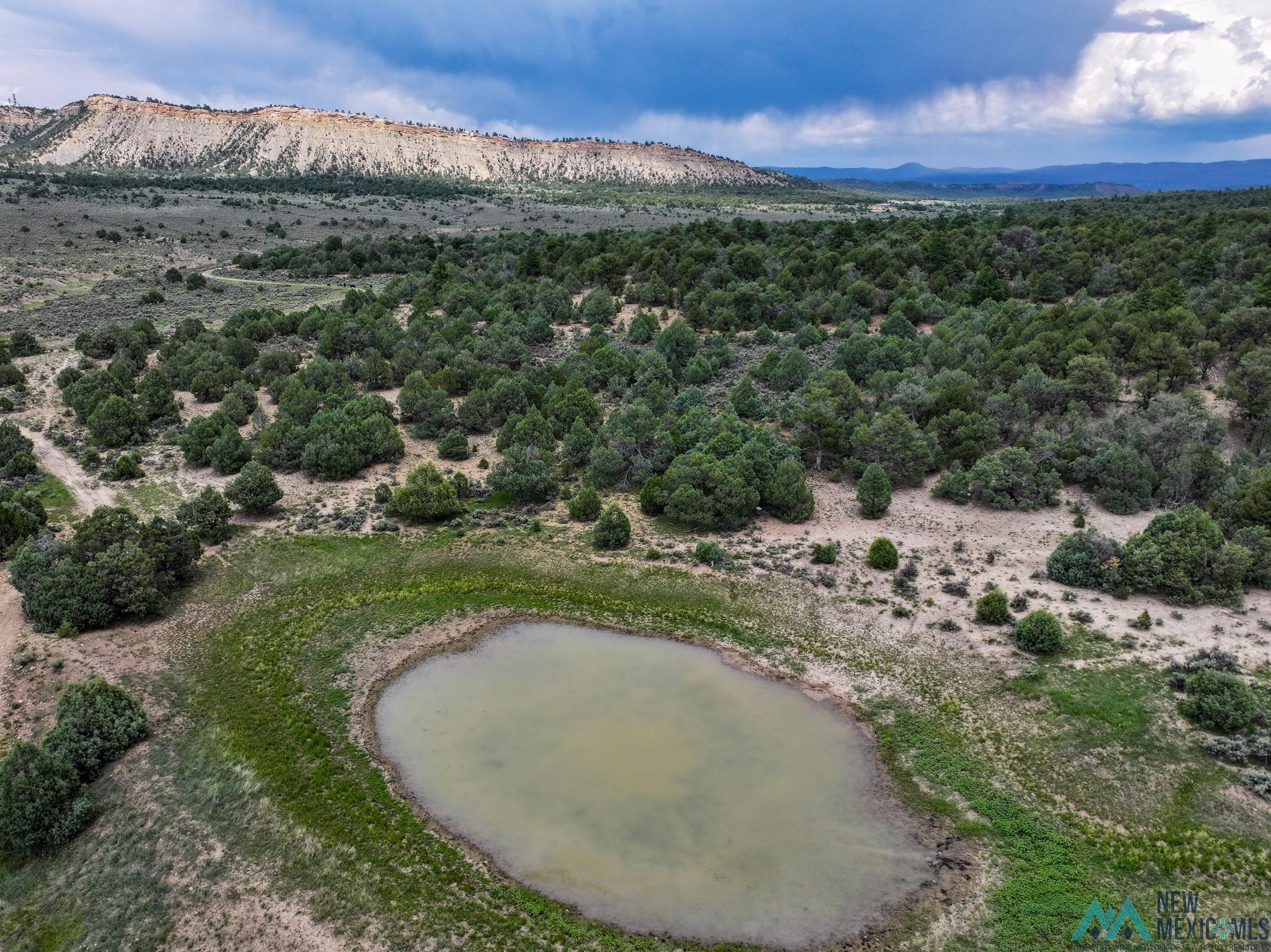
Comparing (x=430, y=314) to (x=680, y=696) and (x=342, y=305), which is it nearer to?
(x=342, y=305)

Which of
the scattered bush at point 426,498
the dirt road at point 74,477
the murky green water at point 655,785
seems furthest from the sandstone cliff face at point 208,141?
the murky green water at point 655,785

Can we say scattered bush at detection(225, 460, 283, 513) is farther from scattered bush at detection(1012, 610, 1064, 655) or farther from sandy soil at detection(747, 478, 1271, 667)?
scattered bush at detection(1012, 610, 1064, 655)

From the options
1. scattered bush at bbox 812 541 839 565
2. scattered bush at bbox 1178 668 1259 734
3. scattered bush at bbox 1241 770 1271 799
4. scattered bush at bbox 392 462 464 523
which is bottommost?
scattered bush at bbox 1241 770 1271 799

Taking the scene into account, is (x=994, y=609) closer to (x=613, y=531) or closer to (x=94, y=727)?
(x=613, y=531)

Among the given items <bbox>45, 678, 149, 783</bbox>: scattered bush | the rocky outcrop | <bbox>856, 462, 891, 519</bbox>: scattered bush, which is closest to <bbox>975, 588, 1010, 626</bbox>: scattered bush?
<bbox>856, 462, 891, 519</bbox>: scattered bush

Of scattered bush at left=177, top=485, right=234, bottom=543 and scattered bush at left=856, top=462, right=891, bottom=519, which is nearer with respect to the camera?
scattered bush at left=177, top=485, right=234, bottom=543

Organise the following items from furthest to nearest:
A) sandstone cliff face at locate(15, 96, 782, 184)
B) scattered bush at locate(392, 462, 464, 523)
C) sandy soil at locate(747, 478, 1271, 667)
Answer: sandstone cliff face at locate(15, 96, 782, 184) < scattered bush at locate(392, 462, 464, 523) < sandy soil at locate(747, 478, 1271, 667)
